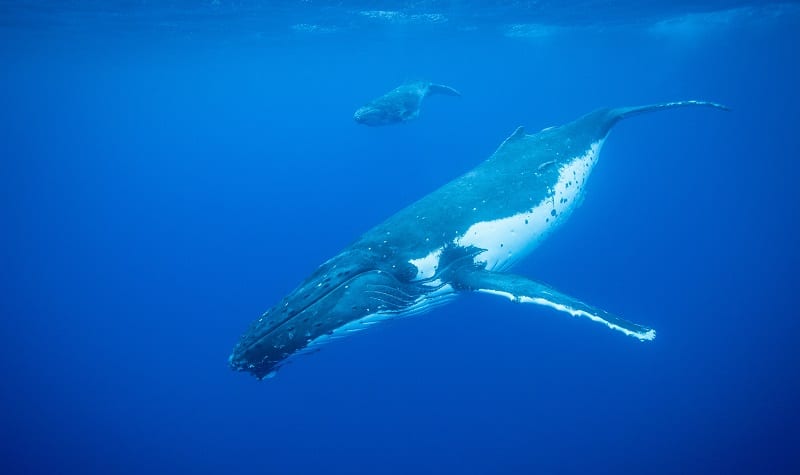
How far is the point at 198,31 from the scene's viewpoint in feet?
93.0

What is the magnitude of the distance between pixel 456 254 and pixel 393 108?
24.5 ft

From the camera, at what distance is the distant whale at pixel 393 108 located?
1259 centimetres

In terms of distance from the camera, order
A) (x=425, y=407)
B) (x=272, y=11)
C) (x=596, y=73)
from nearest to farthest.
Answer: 1. (x=425, y=407)
2. (x=272, y=11)
3. (x=596, y=73)

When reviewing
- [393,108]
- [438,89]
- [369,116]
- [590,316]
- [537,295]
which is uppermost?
[438,89]

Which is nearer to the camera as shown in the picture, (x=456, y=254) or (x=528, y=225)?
(x=456, y=254)

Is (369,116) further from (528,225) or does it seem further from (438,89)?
(528,225)

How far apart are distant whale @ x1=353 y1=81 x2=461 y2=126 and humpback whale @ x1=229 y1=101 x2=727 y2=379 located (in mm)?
Answer: 4357

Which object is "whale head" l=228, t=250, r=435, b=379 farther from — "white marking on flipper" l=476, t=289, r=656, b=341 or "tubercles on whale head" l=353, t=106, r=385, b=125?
"tubercles on whale head" l=353, t=106, r=385, b=125

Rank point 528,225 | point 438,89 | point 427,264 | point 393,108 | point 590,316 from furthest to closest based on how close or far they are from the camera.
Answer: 1. point 438,89
2. point 393,108
3. point 528,225
4. point 427,264
5. point 590,316

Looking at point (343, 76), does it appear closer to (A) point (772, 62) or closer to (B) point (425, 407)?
(B) point (425, 407)

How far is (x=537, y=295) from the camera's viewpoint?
5.73 m

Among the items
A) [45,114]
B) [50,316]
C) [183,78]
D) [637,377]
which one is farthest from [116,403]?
[45,114]

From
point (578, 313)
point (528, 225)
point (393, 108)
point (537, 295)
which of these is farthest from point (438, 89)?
point (578, 313)

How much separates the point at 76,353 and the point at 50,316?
691cm
